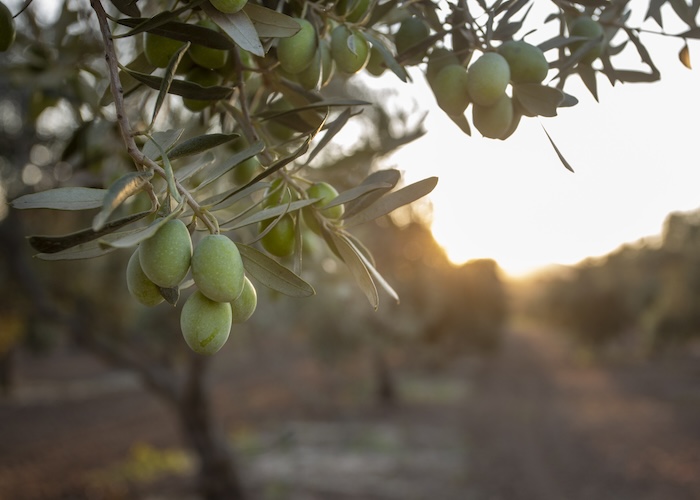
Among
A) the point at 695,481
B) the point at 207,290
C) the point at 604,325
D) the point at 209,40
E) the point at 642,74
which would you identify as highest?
the point at 209,40

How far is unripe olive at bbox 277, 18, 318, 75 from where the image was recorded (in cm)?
81

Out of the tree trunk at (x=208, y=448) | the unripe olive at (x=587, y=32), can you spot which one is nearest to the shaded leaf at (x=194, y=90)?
the unripe olive at (x=587, y=32)

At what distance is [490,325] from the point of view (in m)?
24.1

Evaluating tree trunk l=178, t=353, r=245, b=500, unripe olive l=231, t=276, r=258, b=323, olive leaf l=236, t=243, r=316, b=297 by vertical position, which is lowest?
tree trunk l=178, t=353, r=245, b=500

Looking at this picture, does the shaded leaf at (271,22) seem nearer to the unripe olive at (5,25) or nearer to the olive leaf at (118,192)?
the olive leaf at (118,192)

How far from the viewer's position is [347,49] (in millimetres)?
851

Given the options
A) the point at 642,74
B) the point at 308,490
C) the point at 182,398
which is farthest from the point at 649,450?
the point at 642,74

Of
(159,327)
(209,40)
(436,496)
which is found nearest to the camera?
(209,40)

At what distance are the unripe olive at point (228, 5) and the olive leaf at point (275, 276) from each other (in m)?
0.27

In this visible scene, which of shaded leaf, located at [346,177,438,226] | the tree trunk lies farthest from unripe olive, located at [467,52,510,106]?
the tree trunk

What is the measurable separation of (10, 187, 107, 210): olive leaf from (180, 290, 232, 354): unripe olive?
0.15 metres

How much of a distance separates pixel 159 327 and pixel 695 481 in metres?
12.2

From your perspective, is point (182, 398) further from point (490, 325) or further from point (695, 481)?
point (490, 325)

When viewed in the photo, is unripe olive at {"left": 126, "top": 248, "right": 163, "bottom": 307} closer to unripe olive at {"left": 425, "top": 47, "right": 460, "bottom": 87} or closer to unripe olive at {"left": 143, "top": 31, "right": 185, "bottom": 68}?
unripe olive at {"left": 143, "top": 31, "right": 185, "bottom": 68}
